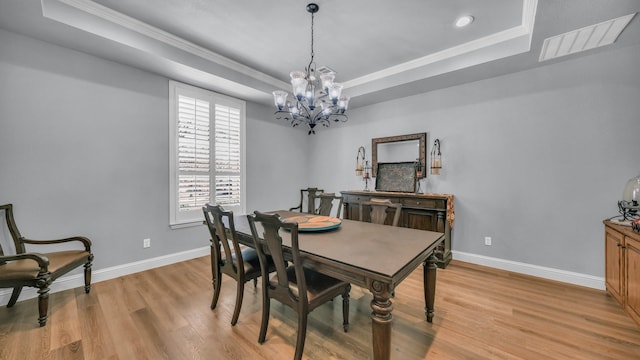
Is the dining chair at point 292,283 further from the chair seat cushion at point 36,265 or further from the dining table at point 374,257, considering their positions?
the chair seat cushion at point 36,265

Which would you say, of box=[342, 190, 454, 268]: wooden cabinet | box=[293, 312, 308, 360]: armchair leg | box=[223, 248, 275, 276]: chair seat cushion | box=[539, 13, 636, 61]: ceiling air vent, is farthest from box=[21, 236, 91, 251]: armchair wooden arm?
box=[539, 13, 636, 61]: ceiling air vent

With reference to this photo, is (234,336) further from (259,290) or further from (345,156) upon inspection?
(345,156)

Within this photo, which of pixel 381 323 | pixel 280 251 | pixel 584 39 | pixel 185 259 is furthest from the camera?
pixel 185 259

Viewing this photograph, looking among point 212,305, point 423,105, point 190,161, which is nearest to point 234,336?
point 212,305

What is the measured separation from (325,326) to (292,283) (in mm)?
604

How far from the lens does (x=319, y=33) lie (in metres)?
2.81

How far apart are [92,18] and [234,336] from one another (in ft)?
10.8

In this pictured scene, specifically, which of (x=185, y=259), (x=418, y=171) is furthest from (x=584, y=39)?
(x=185, y=259)

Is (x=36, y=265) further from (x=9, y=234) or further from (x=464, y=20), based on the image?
(x=464, y=20)

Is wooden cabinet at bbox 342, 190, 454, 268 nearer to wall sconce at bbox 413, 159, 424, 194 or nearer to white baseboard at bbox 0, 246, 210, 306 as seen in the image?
wall sconce at bbox 413, 159, 424, 194

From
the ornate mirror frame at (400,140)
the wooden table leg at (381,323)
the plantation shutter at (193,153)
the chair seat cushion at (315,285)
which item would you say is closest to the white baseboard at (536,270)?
the ornate mirror frame at (400,140)

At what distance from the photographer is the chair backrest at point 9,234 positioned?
233 centimetres

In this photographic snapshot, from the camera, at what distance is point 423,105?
3.90 meters

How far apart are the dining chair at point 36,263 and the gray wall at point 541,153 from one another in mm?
4520
